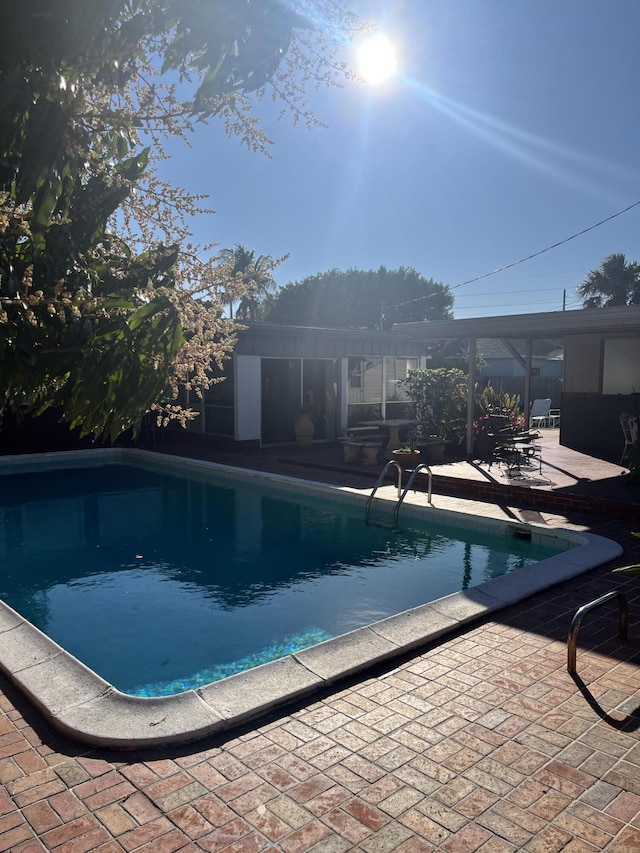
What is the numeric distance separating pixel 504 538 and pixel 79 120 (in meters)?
7.54

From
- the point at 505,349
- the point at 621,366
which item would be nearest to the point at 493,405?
the point at 621,366

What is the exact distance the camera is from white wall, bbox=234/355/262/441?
1530 centimetres

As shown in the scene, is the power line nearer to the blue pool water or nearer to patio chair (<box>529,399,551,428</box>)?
patio chair (<box>529,399,551,428</box>)

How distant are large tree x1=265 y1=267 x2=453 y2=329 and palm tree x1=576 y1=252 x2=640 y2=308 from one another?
1453cm

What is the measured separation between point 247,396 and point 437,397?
5.11 metres

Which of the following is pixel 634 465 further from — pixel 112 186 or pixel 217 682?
pixel 112 186

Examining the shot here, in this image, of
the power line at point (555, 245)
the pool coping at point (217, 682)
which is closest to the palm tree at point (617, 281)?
the power line at point (555, 245)

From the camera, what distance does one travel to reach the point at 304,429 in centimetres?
1609

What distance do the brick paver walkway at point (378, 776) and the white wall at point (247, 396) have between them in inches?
454

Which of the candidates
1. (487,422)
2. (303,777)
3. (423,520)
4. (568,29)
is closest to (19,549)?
(423,520)

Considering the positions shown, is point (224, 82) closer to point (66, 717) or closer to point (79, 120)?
point (79, 120)

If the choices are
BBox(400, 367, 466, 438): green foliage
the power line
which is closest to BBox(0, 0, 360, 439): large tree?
BBox(400, 367, 466, 438): green foliage

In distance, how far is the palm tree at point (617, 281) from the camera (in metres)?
35.3

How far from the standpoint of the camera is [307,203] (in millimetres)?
15094
